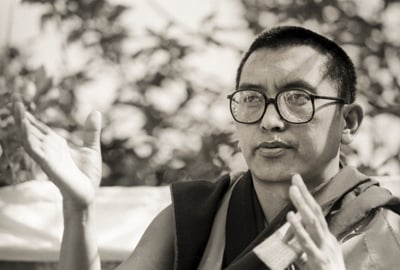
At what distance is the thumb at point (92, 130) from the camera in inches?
111

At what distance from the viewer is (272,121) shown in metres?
2.67

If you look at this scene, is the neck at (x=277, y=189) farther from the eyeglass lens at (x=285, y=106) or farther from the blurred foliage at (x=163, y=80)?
the blurred foliage at (x=163, y=80)

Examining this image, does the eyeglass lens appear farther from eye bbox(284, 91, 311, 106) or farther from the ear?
the ear

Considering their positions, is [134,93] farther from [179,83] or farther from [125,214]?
[125,214]

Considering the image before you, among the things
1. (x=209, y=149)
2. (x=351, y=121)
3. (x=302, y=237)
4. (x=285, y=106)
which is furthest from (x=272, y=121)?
(x=209, y=149)

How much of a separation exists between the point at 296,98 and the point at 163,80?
2597 millimetres

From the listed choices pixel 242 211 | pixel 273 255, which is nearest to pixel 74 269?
pixel 242 211

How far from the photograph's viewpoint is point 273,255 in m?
2.30

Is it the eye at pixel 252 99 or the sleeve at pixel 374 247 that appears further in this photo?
the eye at pixel 252 99

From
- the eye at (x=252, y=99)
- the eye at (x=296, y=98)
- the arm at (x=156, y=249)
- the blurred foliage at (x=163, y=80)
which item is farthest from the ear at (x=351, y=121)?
the blurred foliage at (x=163, y=80)

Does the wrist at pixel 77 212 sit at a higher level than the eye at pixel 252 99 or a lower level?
lower

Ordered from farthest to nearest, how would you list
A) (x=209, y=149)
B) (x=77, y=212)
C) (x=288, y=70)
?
(x=209, y=149) < (x=77, y=212) < (x=288, y=70)

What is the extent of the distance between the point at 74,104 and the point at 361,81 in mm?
1772

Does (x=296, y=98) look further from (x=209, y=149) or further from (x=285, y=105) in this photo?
(x=209, y=149)
